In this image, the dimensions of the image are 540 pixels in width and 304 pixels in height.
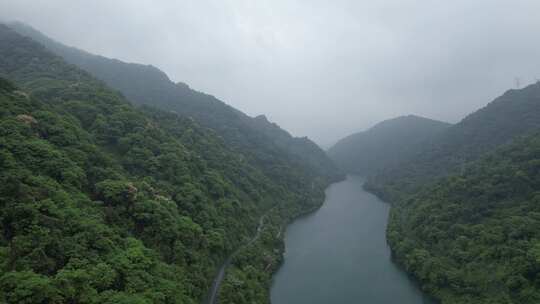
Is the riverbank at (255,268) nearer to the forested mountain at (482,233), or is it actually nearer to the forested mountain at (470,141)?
the forested mountain at (482,233)

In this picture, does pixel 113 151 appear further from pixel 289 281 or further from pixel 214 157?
pixel 289 281

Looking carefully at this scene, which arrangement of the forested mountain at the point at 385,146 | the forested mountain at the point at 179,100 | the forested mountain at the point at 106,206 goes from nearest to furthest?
the forested mountain at the point at 106,206 → the forested mountain at the point at 179,100 → the forested mountain at the point at 385,146

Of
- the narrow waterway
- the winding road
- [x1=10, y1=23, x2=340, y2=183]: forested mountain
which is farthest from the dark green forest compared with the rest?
[x1=10, y1=23, x2=340, y2=183]: forested mountain

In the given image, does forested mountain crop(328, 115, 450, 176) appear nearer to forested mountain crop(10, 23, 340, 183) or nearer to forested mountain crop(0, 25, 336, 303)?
forested mountain crop(10, 23, 340, 183)

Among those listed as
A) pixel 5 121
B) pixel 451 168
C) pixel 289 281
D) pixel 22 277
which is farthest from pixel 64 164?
pixel 451 168

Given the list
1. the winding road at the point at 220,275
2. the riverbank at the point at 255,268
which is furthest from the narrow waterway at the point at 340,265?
the winding road at the point at 220,275

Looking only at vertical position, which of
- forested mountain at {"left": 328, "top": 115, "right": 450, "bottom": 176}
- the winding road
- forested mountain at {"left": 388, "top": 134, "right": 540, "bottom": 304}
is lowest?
the winding road
